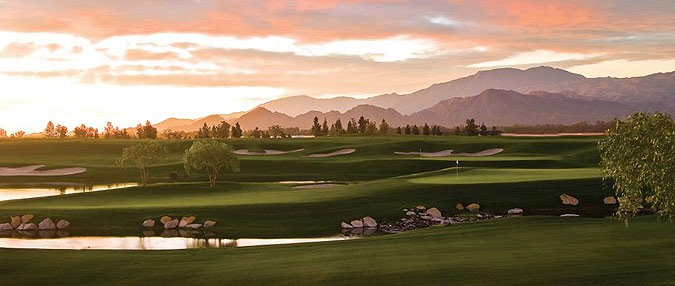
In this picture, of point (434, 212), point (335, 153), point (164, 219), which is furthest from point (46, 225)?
point (335, 153)

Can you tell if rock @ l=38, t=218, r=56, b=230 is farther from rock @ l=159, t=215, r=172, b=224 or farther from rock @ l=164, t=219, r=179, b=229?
rock @ l=164, t=219, r=179, b=229

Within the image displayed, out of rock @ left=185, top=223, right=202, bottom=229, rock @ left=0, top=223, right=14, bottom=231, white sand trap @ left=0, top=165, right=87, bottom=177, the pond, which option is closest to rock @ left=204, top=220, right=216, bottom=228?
rock @ left=185, top=223, right=202, bottom=229

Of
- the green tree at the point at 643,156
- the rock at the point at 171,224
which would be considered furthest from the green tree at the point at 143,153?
the green tree at the point at 643,156

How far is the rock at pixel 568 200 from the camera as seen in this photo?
5119 cm

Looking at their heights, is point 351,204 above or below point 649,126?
below

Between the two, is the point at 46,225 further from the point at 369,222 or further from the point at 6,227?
the point at 369,222

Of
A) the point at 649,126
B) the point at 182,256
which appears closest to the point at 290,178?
the point at 182,256

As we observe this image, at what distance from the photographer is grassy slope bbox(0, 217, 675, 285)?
74.4 ft

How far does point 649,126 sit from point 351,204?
2879cm

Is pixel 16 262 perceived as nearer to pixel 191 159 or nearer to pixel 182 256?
pixel 182 256

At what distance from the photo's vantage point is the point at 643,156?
2312cm

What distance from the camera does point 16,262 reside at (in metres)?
27.5

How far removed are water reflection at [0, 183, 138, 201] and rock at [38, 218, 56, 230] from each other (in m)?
23.4

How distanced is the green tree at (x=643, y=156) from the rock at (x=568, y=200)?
1069 inches
